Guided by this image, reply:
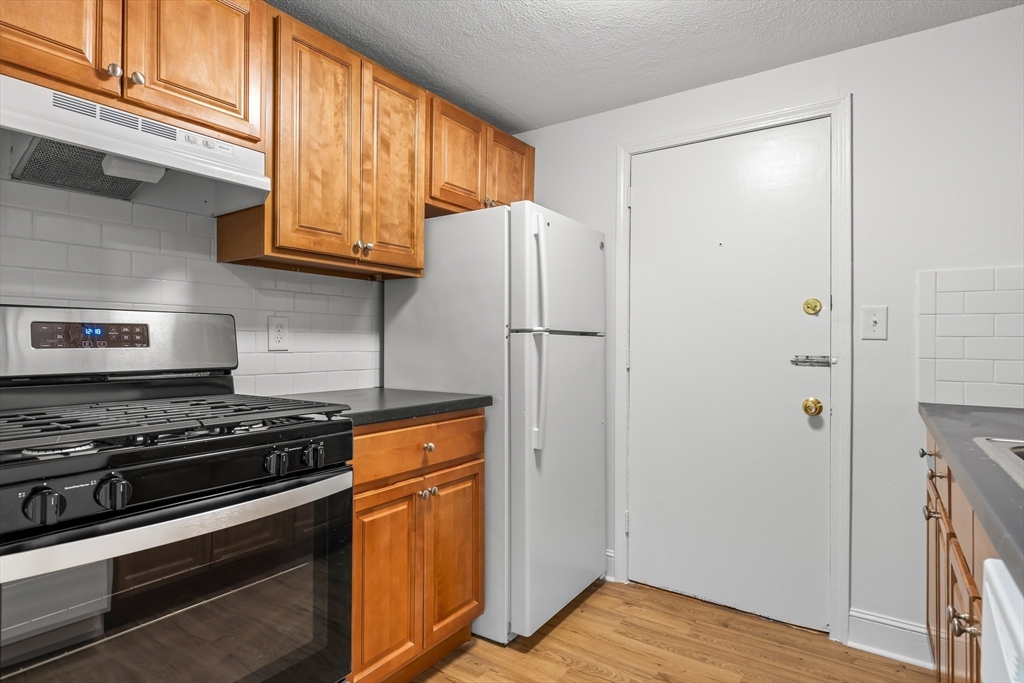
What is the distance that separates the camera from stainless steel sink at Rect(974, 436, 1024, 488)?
1.01 metres

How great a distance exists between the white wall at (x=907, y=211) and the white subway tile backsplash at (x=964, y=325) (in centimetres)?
9

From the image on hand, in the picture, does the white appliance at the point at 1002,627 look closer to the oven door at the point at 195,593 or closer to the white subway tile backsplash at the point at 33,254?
the oven door at the point at 195,593

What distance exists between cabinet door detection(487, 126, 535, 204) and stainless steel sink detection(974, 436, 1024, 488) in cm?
205

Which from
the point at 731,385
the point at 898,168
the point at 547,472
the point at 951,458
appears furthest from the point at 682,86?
the point at 951,458

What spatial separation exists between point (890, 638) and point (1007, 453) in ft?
4.34

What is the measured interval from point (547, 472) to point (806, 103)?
183 cm

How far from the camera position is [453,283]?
2.31 meters

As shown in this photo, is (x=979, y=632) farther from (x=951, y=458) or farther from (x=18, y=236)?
(x=18, y=236)

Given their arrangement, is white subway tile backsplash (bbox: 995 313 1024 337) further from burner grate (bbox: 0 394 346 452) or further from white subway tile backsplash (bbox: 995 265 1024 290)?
burner grate (bbox: 0 394 346 452)

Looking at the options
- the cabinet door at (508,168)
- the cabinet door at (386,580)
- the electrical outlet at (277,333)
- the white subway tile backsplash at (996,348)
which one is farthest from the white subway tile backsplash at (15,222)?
the white subway tile backsplash at (996,348)

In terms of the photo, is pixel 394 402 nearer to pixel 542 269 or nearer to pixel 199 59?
pixel 542 269

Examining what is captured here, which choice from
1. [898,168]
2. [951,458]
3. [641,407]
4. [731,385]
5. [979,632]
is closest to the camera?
[979,632]

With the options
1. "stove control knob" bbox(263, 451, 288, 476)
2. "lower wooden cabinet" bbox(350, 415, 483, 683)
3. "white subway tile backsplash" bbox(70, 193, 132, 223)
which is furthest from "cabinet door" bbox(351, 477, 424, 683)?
"white subway tile backsplash" bbox(70, 193, 132, 223)

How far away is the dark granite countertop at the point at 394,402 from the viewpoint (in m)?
1.70
